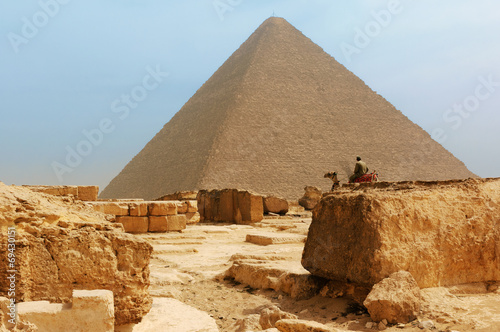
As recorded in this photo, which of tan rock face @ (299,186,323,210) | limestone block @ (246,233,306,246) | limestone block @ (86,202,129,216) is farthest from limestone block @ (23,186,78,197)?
tan rock face @ (299,186,323,210)

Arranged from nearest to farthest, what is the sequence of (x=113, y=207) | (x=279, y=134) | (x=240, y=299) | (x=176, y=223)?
1. (x=240, y=299)
2. (x=113, y=207)
3. (x=176, y=223)
4. (x=279, y=134)

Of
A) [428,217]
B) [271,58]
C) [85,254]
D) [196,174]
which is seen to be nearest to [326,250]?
[428,217]

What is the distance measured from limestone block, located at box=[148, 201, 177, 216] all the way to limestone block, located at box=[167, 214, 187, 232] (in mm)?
71

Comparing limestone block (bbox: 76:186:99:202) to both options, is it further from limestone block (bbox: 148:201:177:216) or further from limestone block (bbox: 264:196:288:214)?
limestone block (bbox: 264:196:288:214)

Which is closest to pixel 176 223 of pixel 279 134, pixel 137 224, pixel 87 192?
pixel 137 224

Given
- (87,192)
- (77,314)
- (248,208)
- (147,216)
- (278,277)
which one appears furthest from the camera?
(248,208)

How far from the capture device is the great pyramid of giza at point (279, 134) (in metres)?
46.7

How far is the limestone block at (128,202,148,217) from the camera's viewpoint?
6.72 meters

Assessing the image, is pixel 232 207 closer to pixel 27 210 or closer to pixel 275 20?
pixel 27 210

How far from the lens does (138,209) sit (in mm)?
6734

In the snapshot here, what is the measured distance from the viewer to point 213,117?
53188 millimetres

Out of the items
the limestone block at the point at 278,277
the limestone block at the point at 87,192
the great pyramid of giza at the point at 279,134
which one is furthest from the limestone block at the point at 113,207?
the great pyramid of giza at the point at 279,134

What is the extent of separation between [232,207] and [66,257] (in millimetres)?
8122

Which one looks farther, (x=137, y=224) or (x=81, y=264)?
(x=137, y=224)
